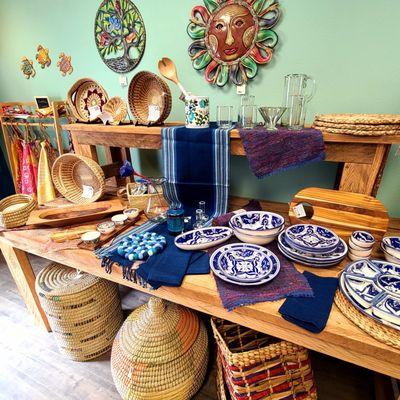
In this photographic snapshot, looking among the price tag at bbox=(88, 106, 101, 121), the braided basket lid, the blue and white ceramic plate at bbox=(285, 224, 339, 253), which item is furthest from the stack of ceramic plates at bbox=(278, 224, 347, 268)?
the price tag at bbox=(88, 106, 101, 121)

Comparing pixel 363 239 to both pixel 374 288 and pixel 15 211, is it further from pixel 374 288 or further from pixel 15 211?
pixel 15 211

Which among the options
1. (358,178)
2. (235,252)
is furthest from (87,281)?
(358,178)

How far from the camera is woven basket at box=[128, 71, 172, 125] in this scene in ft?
3.61

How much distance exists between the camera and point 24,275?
A: 4.09ft

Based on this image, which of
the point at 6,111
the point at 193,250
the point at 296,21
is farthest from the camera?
the point at 6,111

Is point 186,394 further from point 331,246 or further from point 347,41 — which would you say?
point 347,41

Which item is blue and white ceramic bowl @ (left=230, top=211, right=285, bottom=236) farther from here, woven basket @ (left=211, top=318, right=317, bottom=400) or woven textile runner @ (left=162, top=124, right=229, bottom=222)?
woven basket @ (left=211, top=318, right=317, bottom=400)

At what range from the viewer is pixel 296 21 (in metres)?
1.02

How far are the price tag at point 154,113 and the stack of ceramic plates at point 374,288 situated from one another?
994 millimetres

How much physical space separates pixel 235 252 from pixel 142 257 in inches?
13.2

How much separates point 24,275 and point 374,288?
1.53 meters

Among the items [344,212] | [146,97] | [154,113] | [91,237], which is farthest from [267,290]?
[146,97]

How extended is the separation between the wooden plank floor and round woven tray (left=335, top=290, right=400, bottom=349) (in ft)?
2.24

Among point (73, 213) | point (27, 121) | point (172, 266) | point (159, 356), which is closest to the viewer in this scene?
point (172, 266)
